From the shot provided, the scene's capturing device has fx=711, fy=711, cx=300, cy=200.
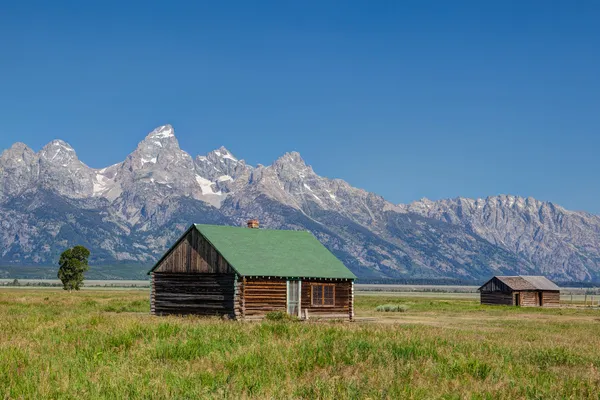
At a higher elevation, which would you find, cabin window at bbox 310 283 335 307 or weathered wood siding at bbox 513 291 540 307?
cabin window at bbox 310 283 335 307

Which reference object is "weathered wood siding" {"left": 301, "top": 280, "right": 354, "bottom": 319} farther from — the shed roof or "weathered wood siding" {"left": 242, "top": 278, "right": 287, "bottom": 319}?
the shed roof

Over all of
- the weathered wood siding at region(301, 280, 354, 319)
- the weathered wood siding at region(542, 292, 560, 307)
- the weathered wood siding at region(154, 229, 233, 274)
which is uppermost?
the weathered wood siding at region(154, 229, 233, 274)

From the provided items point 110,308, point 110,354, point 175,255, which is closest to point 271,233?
point 175,255

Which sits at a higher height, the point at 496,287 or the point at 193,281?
the point at 193,281

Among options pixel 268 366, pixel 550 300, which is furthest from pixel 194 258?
pixel 550 300

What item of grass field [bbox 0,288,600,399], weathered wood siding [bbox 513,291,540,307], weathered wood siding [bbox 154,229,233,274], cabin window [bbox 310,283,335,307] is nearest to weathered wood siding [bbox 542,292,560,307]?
weathered wood siding [bbox 513,291,540,307]

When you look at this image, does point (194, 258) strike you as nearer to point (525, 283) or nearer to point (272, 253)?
point (272, 253)

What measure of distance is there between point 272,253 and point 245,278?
14.1 feet

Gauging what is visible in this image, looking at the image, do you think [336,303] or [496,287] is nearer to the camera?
[336,303]

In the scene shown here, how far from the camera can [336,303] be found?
4788 centimetres

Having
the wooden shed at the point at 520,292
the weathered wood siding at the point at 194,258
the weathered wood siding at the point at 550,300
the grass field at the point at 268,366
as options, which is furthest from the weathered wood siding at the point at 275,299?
the weathered wood siding at the point at 550,300

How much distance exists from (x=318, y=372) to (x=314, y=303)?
105 ft

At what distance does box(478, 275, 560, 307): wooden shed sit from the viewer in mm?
94688

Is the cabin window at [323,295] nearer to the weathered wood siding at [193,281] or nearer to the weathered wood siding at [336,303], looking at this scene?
the weathered wood siding at [336,303]
